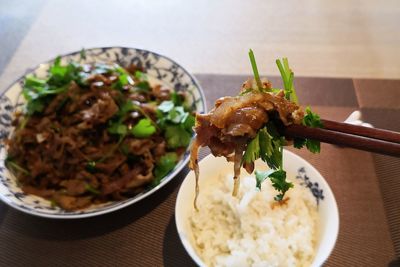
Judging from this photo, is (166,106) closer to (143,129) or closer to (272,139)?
(143,129)

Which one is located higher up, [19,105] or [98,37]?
[98,37]

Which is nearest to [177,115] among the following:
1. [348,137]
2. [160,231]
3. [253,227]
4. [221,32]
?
[160,231]

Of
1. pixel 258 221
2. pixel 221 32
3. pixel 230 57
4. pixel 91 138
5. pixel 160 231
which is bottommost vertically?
pixel 160 231

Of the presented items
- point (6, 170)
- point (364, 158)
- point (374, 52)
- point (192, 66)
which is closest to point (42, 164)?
point (6, 170)

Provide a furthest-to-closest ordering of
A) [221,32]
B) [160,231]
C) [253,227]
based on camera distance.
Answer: [221,32], [160,231], [253,227]

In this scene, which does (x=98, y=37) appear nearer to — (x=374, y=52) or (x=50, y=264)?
(x=50, y=264)

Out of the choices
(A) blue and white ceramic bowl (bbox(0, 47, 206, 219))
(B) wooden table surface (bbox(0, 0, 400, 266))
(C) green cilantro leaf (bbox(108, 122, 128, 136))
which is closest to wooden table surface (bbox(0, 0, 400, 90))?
(B) wooden table surface (bbox(0, 0, 400, 266))

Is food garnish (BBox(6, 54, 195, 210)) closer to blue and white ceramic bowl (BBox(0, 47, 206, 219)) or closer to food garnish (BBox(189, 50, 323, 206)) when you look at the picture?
blue and white ceramic bowl (BBox(0, 47, 206, 219))
